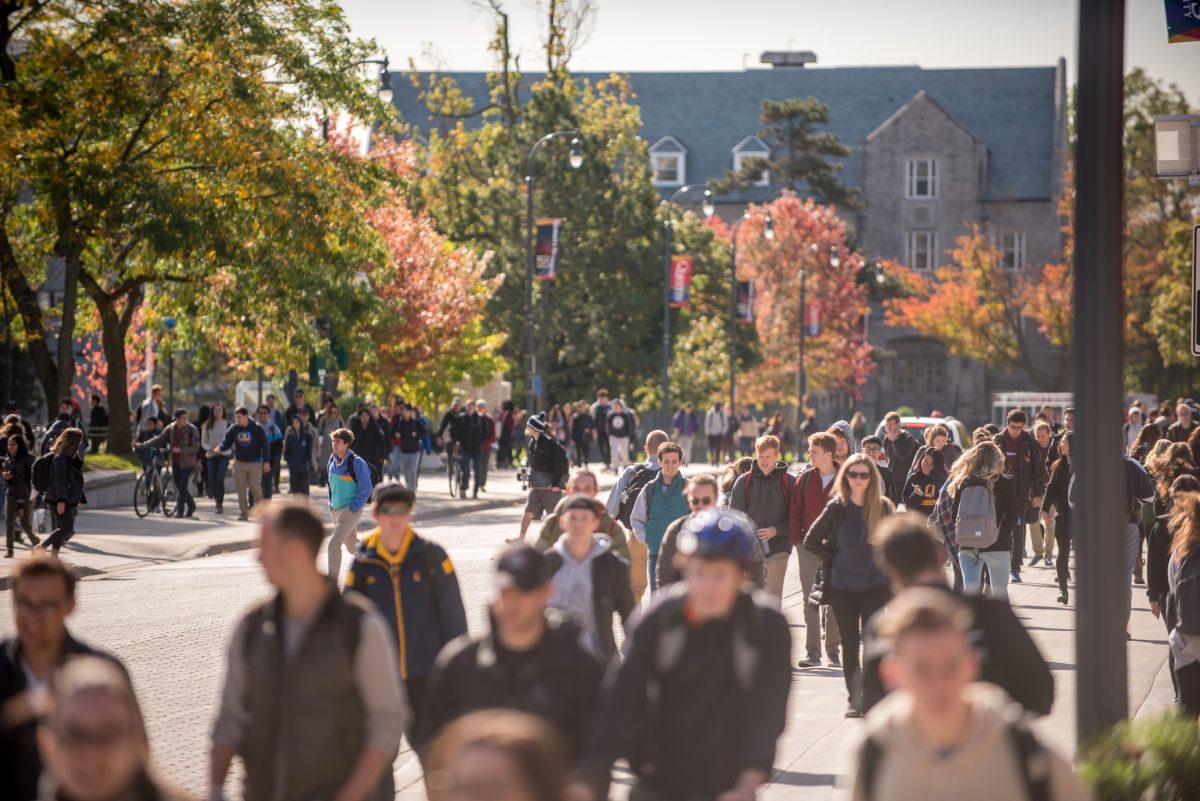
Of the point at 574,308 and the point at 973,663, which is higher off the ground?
the point at 574,308

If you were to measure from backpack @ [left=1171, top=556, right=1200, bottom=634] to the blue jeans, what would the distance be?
4.61 m

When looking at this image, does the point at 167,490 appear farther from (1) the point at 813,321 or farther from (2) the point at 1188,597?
(1) the point at 813,321

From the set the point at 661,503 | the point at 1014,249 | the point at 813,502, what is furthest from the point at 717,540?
the point at 1014,249

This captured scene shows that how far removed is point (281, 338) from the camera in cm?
3462

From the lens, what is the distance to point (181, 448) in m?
27.4

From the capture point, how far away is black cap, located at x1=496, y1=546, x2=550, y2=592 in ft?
17.4

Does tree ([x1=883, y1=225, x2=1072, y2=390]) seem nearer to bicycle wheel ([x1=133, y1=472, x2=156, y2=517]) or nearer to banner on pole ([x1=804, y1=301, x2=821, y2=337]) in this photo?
banner on pole ([x1=804, y1=301, x2=821, y2=337])

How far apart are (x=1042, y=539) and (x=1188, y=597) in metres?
14.7

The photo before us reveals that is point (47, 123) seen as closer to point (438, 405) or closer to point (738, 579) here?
point (438, 405)

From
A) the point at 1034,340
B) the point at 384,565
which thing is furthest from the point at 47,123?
the point at 1034,340

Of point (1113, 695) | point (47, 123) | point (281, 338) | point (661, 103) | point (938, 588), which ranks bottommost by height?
point (1113, 695)

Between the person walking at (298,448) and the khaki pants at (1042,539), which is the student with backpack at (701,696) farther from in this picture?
the person walking at (298,448)

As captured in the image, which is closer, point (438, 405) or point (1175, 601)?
point (1175, 601)

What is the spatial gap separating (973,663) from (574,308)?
50.1m
